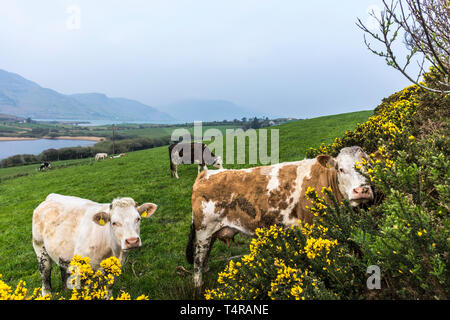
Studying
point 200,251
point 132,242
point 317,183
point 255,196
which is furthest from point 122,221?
point 317,183

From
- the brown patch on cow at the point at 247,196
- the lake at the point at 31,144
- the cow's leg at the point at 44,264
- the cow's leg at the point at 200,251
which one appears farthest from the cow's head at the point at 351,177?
the lake at the point at 31,144

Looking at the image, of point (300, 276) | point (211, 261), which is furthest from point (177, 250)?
point (300, 276)

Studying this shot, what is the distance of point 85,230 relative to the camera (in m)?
4.61

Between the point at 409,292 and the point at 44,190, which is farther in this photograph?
the point at 44,190

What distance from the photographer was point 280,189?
478 cm

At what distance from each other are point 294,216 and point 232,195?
4.03ft

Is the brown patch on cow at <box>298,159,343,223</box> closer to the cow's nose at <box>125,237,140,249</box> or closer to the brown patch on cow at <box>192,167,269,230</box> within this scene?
the brown patch on cow at <box>192,167,269,230</box>

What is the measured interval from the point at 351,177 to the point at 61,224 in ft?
17.6

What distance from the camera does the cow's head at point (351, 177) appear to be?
3719mm

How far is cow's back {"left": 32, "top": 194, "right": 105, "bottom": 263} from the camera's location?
15.4 feet

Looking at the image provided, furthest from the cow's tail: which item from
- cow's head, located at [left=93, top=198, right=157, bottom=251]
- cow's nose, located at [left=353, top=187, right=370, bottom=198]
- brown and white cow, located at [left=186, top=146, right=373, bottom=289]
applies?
cow's nose, located at [left=353, top=187, right=370, bottom=198]

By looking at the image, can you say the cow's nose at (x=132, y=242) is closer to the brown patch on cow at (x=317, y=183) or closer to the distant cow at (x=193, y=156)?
the brown patch on cow at (x=317, y=183)

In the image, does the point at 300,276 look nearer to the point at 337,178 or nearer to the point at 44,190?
the point at 337,178
